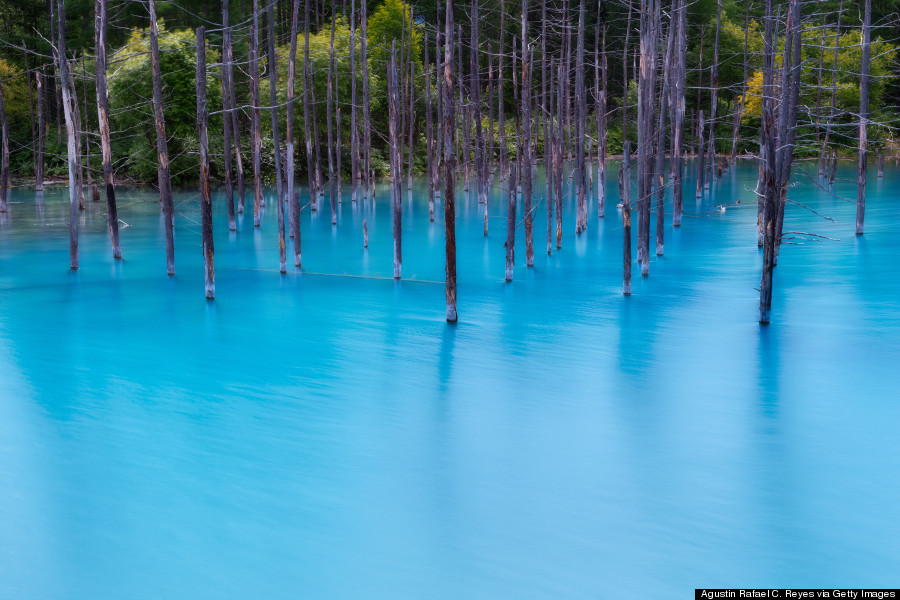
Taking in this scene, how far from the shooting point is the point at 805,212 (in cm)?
3825

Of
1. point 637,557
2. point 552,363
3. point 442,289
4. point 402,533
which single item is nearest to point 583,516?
point 637,557

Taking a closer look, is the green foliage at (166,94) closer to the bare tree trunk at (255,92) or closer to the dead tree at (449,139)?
the bare tree trunk at (255,92)

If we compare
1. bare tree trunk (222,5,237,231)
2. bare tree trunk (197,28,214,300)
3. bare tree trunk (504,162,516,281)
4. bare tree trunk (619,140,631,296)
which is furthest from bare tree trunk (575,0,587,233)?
bare tree trunk (222,5,237,231)

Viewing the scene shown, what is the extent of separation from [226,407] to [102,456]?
2.27 m

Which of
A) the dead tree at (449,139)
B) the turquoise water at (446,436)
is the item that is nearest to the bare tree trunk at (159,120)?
the turquoise water at (446,436)

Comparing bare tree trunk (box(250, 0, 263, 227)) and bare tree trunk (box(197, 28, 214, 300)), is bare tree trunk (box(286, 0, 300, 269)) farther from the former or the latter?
bare tree trunk (box(197, 28, 214, 300))

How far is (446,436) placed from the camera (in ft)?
38.9

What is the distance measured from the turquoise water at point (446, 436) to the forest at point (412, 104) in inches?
66.0

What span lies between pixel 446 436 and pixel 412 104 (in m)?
27.5

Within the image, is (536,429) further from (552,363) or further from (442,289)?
(442,289)

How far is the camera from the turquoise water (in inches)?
328

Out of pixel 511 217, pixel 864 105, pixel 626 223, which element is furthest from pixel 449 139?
pixel 864 105

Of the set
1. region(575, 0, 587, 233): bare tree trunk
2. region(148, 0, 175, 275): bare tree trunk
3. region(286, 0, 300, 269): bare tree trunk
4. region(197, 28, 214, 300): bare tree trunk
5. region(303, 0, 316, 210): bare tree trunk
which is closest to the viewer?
region(197, 28, 214, 300): bare tree trunk

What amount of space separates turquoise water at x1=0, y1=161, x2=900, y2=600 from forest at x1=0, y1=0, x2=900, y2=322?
168 cm
